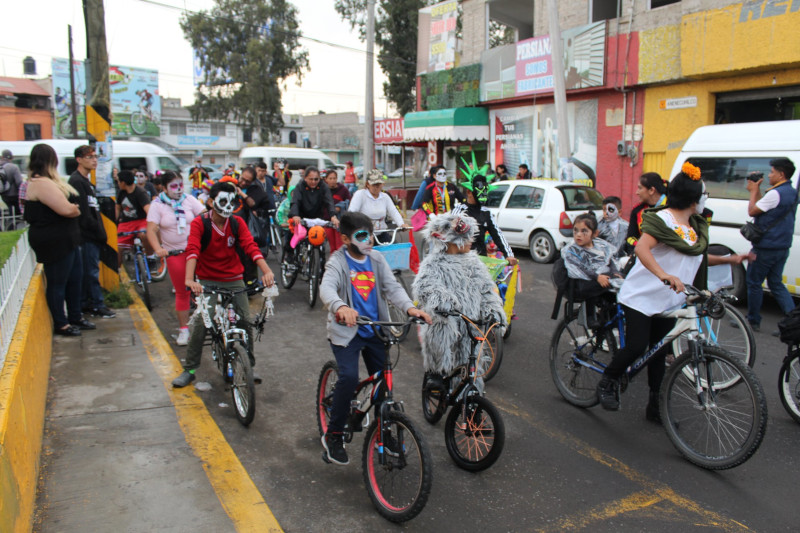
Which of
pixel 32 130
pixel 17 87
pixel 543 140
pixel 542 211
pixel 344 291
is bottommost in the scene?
pixel 344 291

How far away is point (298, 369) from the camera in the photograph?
596cm

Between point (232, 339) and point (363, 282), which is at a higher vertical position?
point (363, 282)

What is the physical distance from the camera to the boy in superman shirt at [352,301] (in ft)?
12.1

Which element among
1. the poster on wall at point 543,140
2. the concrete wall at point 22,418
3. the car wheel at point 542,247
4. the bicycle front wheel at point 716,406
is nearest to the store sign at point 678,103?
the poster on wall at point 543,140

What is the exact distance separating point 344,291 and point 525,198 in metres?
8.92

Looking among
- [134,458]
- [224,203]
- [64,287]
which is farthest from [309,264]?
[134,458]

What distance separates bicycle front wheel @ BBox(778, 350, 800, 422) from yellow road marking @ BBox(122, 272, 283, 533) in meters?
3.90

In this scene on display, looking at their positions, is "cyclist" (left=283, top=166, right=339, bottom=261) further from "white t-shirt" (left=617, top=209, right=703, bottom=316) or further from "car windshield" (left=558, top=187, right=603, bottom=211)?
"white t-shirt" (left=617, top=209, right=703, bottom=316)

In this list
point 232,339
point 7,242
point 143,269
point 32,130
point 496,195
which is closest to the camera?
point 232,339

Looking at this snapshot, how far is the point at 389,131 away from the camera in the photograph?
2633 centimetres

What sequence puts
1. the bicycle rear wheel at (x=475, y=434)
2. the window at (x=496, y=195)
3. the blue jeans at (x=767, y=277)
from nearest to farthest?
the bicycle rear wheel at (x=475, y=434) < the blue jeans at (x=767, y=277) < the window at (x=496, y=195)

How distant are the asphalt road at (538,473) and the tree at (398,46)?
32.9 meters

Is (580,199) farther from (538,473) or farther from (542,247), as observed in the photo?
(538,473)

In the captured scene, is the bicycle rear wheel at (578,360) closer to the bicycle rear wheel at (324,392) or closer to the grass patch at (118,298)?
the bicycle rear wheel at (324,392)
